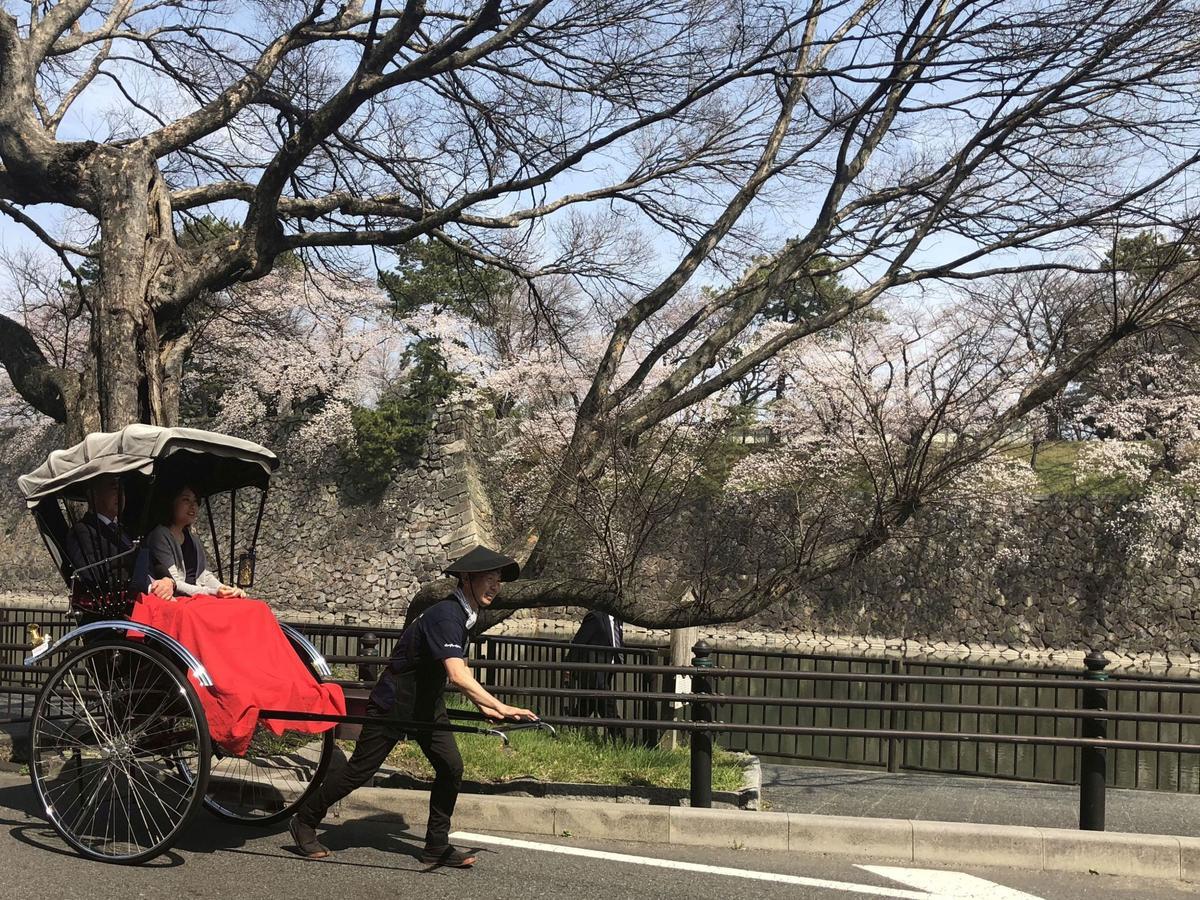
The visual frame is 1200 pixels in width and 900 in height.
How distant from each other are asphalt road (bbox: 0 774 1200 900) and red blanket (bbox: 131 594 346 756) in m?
0.64

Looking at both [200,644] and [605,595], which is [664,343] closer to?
[605,595]

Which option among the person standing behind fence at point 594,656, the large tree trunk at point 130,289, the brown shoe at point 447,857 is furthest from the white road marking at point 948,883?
the large tree trunk at point 130,289

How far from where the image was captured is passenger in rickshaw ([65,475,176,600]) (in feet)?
18.9

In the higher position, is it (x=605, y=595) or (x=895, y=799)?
(x=605, y=595)

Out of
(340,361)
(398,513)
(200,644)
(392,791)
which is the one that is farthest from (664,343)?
(340,361)

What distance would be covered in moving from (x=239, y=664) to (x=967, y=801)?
5706 mm

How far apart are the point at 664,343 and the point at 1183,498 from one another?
81.8 ft

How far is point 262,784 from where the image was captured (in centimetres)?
598

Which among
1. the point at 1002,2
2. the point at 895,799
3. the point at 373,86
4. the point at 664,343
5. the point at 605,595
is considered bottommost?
the point at 895,799

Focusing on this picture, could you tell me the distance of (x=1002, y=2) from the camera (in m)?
7.83

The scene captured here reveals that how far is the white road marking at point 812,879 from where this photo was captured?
5164mm

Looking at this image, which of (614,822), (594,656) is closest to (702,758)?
(614,822)

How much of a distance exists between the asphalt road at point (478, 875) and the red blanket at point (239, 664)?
64cm

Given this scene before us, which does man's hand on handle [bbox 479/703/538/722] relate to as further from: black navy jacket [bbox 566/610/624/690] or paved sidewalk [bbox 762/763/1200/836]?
black navy jacket [bbox 566/610/624/690]
